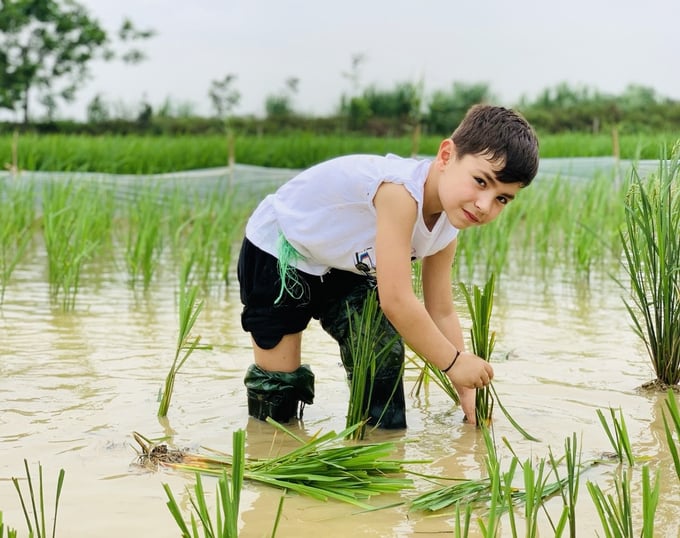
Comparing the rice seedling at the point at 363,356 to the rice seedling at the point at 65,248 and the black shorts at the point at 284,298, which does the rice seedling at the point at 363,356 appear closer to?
the black shorts at the point at 284,298

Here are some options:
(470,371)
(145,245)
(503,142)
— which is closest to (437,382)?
(470,371)

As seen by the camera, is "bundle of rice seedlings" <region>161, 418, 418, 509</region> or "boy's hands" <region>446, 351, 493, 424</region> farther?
"boy's hands" <region>446, 351, 493, 424</region>

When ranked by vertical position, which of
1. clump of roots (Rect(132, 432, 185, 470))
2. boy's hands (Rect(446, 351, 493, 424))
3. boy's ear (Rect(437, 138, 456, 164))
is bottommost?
clump of roots (Rect(132, 432, 185, 470))

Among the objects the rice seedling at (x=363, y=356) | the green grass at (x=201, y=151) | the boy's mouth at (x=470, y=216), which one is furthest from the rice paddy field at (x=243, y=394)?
the green grass at (x=201, y=151)

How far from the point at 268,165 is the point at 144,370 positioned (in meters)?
7.57

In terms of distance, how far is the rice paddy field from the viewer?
1.75 meters

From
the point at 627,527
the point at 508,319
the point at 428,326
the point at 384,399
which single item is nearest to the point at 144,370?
the point at 384,399

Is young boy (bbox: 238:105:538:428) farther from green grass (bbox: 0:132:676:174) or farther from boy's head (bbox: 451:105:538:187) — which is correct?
green grass (bbox: 0:132:676:174)

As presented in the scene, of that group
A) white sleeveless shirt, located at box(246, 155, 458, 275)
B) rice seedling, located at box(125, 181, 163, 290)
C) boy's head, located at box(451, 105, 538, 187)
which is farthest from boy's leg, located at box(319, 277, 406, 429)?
rice seedling, located at box(125, 181, 163, 290)

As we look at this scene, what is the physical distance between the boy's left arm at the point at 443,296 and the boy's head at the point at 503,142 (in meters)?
0.43

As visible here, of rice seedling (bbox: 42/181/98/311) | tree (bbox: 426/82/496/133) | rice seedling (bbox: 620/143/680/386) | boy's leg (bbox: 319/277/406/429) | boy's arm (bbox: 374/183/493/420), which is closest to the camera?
boy's arm (bbox: 374/183/493/420)

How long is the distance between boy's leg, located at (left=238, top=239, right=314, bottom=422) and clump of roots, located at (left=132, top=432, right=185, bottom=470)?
1.50 ft

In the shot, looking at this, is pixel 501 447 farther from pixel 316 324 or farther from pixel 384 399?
pixel 316 324

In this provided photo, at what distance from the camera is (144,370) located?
9.72 ft
